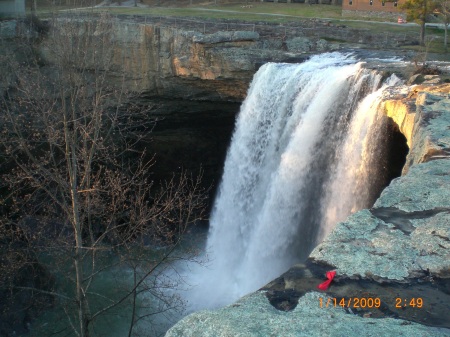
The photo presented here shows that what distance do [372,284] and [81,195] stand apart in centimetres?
955

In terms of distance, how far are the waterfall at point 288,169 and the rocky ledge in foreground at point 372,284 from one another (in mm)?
4341

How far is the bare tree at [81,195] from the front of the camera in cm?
926

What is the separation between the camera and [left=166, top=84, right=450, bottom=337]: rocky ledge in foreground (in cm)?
387

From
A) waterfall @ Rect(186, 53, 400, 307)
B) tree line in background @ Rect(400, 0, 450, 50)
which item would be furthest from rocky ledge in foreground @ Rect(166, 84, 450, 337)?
tree line in background @ Rect(400, 0, 450, 50)

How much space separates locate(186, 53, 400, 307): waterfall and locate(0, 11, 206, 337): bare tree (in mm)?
1321

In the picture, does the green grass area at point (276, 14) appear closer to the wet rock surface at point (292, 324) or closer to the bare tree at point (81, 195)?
the bare tree at point (81, 195)

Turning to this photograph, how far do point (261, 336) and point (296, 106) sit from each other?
9.31 meters

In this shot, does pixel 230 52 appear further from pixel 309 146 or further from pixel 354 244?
pixel 354 244

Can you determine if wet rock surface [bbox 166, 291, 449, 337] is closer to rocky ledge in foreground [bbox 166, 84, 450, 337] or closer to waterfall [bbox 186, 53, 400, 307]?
rocky ledge in foreground [bbox 166, 84, 450, 337]

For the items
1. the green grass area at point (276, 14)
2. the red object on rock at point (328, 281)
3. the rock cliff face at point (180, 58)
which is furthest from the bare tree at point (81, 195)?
the red object on rock at point (328, 281)

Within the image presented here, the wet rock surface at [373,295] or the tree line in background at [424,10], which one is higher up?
the tree line in background at [424,10]

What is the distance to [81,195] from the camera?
42.7 ft

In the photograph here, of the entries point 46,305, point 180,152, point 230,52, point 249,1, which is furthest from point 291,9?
point 46,305

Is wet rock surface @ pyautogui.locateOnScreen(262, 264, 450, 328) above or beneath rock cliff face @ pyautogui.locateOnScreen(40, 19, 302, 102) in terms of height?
beneath
